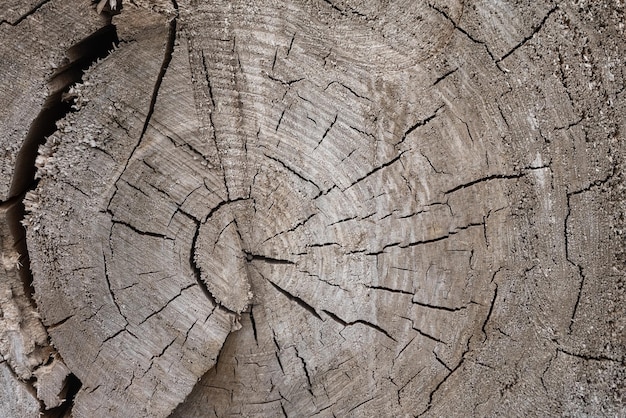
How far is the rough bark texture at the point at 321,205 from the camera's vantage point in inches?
54.1

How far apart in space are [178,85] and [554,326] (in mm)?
1135

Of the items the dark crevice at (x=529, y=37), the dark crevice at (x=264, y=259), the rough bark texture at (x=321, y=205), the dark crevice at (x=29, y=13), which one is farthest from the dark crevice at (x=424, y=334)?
the dark crevice at (x=29, y=13)

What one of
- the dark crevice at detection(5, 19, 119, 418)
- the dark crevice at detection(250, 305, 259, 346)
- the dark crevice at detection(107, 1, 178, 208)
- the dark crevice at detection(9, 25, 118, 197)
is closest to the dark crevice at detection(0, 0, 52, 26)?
the dark crevice at detection(5, 19, 119, 418)

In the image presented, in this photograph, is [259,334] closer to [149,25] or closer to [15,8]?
[149,25]

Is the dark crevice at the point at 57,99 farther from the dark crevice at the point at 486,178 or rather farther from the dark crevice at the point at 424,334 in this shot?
the dark crevice at the point at 424,334

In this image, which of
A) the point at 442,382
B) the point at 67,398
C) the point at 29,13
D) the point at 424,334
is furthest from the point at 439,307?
the point at 29,13

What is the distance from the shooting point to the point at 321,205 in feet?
4.65

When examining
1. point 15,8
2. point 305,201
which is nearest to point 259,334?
point 305,201

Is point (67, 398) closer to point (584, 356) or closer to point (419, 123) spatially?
point (419, 123)

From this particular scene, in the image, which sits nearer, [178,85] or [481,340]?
[178,85]

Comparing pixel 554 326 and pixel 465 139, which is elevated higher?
pixel 465 139

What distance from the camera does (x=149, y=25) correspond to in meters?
1.36

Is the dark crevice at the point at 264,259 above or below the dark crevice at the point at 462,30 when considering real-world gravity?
below

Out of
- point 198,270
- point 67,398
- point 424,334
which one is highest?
point 198,270
